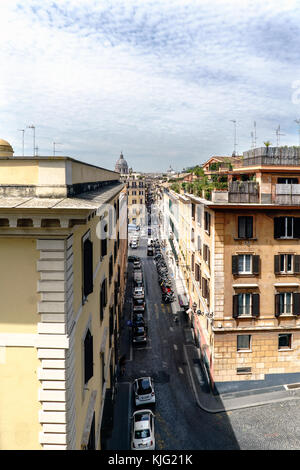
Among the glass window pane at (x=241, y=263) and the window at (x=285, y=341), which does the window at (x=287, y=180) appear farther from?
the window at (x=285, y=341)

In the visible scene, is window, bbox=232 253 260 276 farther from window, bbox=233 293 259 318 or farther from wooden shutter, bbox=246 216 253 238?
window, bbox=233 293 259 318

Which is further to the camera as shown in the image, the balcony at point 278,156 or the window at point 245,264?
the balcony at point 278,156

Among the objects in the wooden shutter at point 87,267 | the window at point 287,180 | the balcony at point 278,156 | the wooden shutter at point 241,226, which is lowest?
the wooden shutter at point 87,267

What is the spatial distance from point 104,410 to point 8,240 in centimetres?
1405

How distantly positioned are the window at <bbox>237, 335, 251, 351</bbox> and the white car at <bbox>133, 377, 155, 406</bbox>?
26.5ft

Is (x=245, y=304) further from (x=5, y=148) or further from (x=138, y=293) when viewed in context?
(x=138, y=293)

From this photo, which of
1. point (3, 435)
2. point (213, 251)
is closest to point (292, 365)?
point (213, 251)

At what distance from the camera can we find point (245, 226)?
27.0 metres

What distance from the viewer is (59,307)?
9594mm

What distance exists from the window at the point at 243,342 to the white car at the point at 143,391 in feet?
26.5

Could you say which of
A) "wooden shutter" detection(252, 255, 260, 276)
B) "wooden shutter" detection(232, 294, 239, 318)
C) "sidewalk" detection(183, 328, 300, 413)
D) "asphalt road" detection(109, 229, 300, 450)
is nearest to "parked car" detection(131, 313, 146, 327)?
"asphalt road" detection(109, 229, 300, 450)

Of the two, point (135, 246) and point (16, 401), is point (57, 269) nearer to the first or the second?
point (16, 401)

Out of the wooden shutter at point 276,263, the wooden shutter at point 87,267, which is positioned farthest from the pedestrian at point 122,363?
the wooden shutter at point 87,267

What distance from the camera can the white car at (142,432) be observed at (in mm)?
21031
